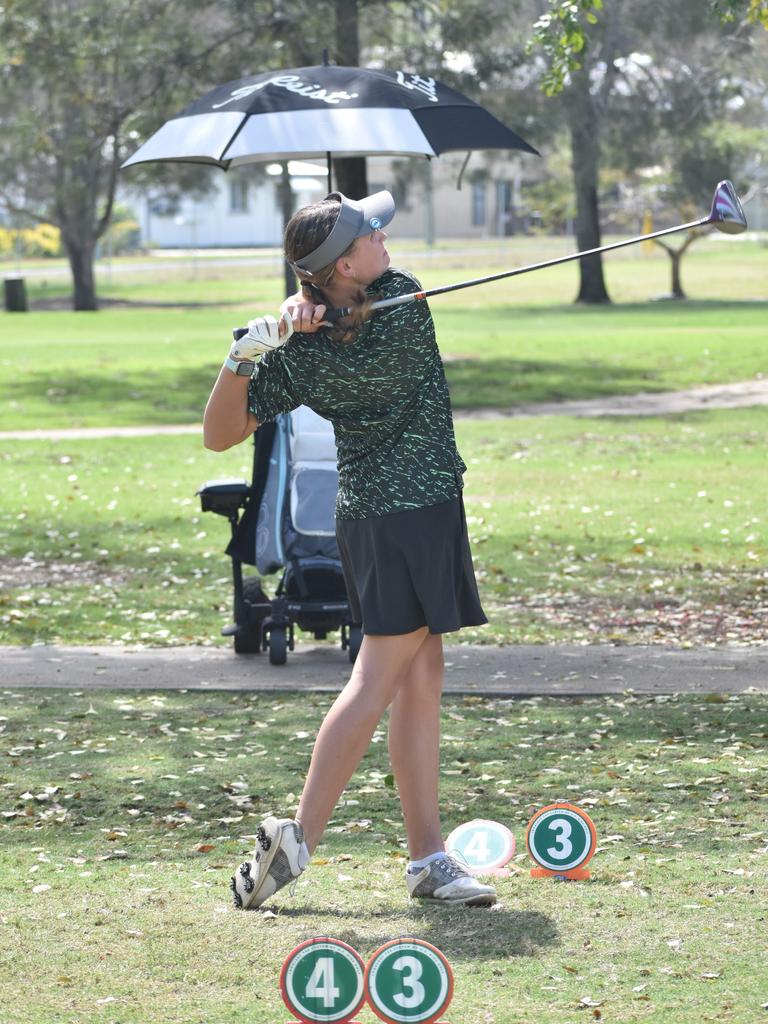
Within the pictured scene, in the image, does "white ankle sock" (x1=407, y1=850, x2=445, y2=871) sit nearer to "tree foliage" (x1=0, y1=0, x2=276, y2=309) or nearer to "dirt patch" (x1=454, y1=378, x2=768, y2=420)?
"dirt patch" (x1=454, y1=378, x2=768, y2=420)

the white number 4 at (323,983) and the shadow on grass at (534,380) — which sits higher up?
the white number 4 at (323,983)

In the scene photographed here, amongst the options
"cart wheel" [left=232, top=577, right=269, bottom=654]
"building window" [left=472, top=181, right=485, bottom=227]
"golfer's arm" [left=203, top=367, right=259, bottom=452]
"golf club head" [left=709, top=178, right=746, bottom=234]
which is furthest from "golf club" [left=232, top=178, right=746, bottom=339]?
"building window" [left=472, top=181, right=485, bottom=227]

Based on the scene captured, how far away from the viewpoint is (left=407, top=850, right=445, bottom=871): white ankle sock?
14.0 ft

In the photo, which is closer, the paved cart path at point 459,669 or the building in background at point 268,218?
the paved cart path at point 459,669

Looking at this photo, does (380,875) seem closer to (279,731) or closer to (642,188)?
(279,731)

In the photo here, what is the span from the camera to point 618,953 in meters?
3.81

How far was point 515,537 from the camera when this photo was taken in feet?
37.0

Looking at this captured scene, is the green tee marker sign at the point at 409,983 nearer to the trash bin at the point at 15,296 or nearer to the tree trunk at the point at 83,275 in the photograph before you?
the trash bin at the point at 15,296

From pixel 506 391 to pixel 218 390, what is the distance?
17233mm

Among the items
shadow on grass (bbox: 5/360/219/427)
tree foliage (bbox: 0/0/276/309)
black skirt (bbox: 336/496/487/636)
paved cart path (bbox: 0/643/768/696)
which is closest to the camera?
black skirt (bbox: 336/496/487/636)

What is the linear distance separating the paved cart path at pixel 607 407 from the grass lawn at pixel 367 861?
11.4 metres

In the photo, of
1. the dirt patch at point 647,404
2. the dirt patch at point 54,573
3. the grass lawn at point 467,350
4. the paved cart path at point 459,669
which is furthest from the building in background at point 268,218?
the paved cart path at point 459,669

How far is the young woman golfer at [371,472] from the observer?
13.4 ft

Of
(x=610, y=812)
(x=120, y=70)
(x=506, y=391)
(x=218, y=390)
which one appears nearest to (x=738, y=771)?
(x=610, y=812)
